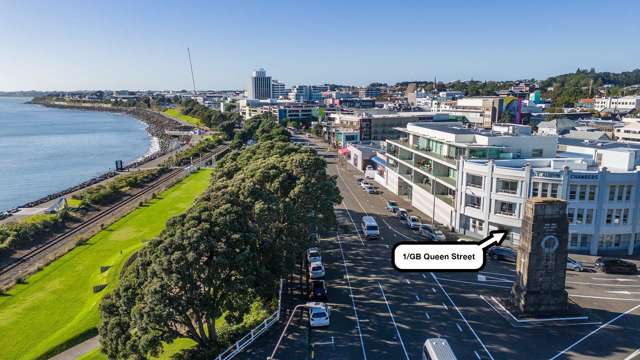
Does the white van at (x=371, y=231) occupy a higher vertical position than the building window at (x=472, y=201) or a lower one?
lower

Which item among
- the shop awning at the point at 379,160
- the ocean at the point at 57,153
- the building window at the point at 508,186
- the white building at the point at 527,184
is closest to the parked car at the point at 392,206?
the white building at the point at 527,184

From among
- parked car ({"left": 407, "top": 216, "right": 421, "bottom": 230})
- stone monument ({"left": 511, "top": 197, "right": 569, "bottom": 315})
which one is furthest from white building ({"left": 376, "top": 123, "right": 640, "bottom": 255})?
stone monument ({"left": 511, "top": 197, "right": 569, "bottom": 315})

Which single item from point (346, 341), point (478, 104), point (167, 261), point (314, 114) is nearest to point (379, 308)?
point (346, 341)

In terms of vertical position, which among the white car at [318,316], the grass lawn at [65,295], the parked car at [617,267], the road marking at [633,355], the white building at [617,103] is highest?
the white building at [617,103]

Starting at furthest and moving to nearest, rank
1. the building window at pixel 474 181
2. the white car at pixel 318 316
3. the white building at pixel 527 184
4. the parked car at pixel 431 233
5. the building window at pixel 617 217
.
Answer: the building window at pixel 474 181, the parked car at pixel 431 233, the building window at pixel 617 217, the white building at pixel 527 184, the white car at pixel 318 316

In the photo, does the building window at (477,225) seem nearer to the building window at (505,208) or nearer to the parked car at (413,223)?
the building window at (505,208)

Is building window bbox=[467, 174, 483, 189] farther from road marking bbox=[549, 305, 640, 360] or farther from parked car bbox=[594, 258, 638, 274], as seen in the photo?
road marking bbox=[549, 305, 640, 360]

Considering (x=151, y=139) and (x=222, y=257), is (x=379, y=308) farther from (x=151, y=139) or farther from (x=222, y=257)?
(x=151, y=139)
